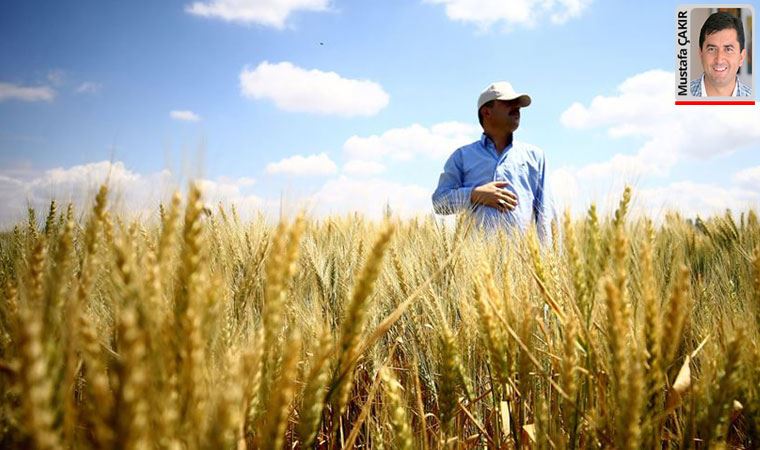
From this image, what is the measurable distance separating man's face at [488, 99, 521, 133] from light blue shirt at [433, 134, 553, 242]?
17cm

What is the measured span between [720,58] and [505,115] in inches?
145

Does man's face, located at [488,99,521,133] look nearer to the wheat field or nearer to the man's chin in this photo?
the wheat field

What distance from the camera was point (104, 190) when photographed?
2.65 feet

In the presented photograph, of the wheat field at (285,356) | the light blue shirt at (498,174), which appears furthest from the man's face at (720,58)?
the wheat field at (285,356)

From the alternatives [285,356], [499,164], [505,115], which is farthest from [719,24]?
[285,356]

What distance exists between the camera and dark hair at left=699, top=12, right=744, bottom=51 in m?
5.64

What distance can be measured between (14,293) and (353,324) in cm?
72

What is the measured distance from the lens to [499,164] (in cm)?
405

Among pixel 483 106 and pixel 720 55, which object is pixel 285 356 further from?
pixel 720 55

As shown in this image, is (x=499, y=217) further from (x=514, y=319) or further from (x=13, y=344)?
(x=13, y=344)

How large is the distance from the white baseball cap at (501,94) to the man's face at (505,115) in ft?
0.30

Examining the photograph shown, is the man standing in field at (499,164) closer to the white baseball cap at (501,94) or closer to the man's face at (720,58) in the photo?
the white baseball cap at (501,94)

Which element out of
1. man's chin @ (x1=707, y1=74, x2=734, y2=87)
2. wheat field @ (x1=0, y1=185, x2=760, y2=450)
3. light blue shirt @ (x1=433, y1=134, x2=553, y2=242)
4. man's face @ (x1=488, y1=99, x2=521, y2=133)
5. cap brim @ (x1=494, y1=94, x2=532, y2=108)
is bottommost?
wheat field @ (x1=0, y1=185, x2=760, y2=450)

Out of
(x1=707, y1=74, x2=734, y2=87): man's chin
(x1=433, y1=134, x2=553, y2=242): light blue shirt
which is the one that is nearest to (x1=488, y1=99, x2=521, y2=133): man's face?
(x1=433, y1=134, x2=553, y2=242): light blue shirt
